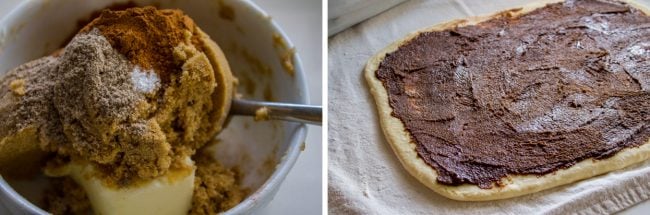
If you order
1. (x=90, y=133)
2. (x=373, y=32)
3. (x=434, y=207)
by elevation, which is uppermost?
(x=90, y=133)

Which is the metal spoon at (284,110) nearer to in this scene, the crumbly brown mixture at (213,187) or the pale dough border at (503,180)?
the crumbly brown mixture at (213,187)

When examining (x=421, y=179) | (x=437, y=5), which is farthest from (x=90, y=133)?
(x=437, y=5)

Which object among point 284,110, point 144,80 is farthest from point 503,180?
point 144,80

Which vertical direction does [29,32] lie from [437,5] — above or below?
above

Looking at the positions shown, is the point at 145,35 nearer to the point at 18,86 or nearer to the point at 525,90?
the point at 18,86

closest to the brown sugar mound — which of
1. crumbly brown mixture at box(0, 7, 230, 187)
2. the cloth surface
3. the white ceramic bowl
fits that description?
crumbly brown mixture at box(0, 7, 230, 187)

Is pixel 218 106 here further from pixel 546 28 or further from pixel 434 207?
pixel 546 28
